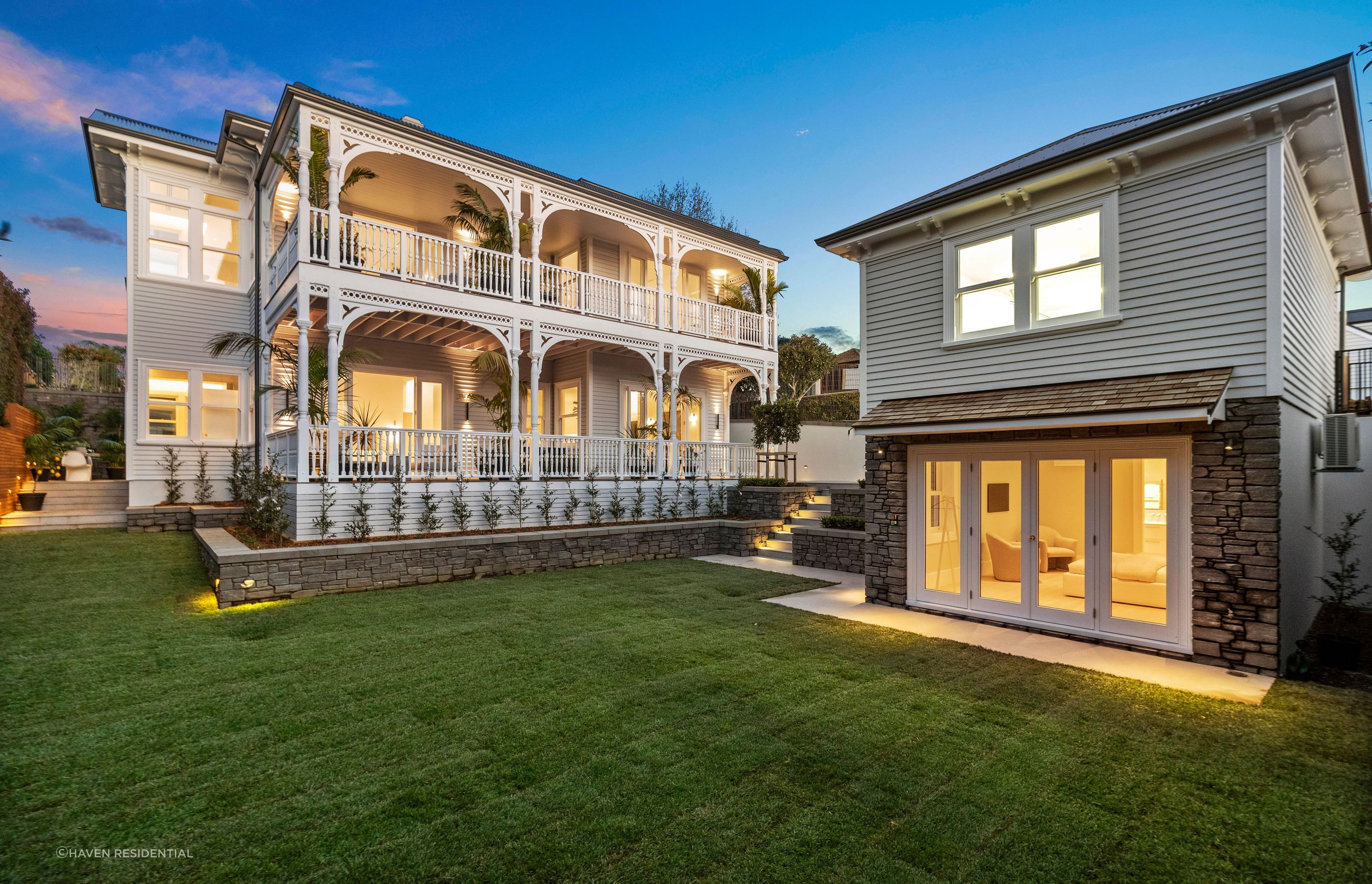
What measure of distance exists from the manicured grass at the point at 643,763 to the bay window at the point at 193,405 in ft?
26.7

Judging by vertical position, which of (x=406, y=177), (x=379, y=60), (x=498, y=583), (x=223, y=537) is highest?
(x=379, y=60)

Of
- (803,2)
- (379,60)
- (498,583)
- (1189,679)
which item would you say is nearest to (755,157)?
(803,2)

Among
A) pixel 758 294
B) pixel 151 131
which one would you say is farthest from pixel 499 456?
pixel 151 131

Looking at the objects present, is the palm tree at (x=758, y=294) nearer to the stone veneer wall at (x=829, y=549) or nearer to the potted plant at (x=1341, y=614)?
the stone veneer wall at (x=829, y=549)

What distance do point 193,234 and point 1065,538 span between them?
17.5m

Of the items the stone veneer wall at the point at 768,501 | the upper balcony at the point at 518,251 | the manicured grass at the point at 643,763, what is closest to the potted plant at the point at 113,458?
the upper balcony at the point at 518,251

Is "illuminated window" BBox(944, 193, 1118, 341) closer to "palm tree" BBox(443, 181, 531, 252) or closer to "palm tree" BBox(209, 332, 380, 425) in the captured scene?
"palm tree" BBox(443, 181, 531, 252)

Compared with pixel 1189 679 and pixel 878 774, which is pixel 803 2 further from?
pixel 878 774

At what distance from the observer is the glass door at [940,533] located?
23.8 ft

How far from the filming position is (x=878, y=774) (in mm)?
3383

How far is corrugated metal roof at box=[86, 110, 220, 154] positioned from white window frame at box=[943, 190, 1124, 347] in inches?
582

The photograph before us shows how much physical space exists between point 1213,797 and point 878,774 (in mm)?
1740

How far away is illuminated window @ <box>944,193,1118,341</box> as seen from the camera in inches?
251

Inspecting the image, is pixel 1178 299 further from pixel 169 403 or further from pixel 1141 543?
pixel 169 403
